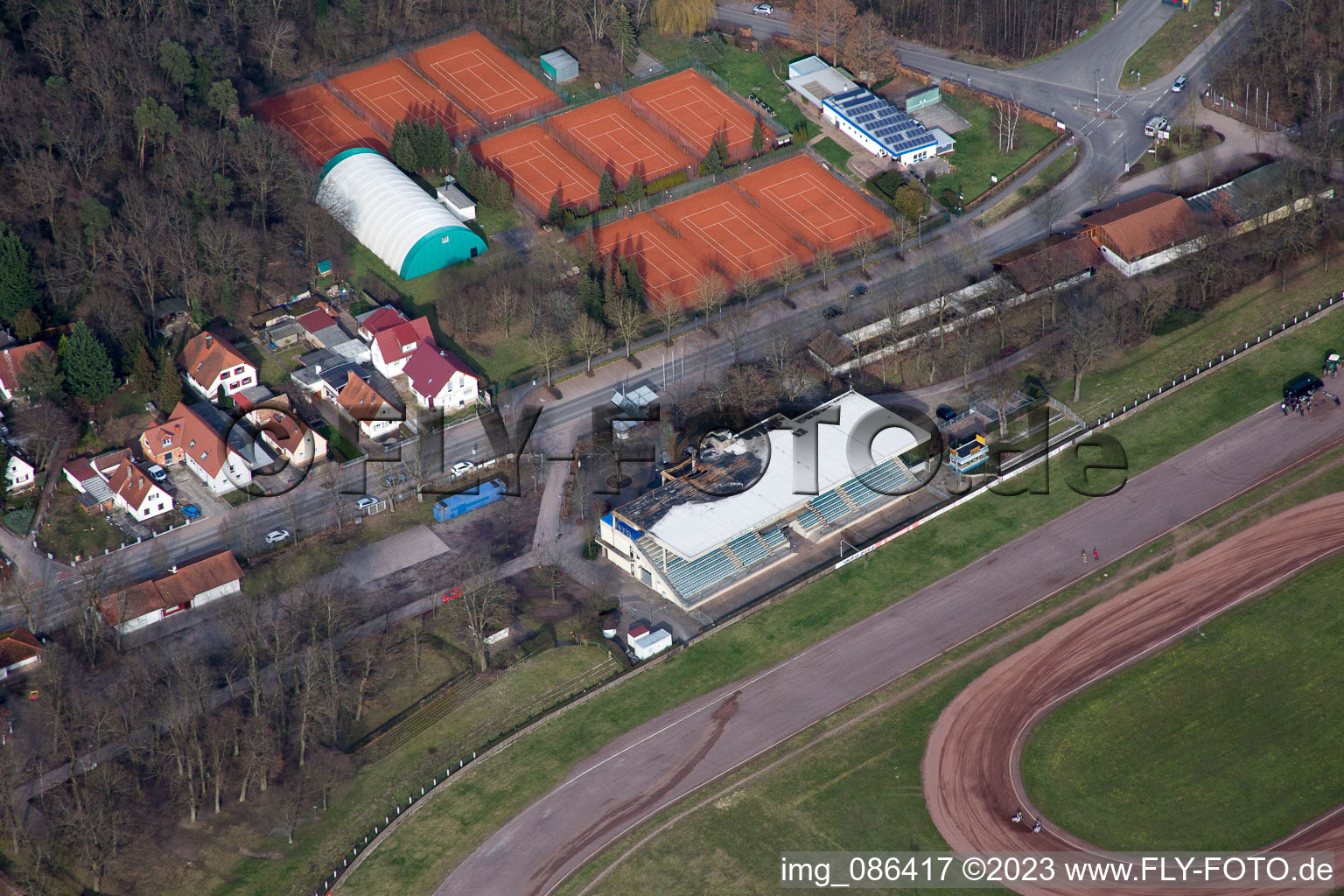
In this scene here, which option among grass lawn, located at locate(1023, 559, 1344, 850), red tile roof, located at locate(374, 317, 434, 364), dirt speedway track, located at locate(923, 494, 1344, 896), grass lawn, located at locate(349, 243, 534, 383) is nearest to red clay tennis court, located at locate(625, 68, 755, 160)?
grass lawn, located at locate(349, 243, 534, 383)

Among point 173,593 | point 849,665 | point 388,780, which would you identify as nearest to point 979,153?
point 849,665

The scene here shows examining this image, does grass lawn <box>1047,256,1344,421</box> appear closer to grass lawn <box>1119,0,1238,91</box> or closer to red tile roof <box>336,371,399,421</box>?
grass lawn <box>1119,0,1238,91</box>

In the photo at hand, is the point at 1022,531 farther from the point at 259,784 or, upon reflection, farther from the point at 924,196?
the point at 259,784

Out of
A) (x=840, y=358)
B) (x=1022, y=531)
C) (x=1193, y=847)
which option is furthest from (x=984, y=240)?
(x=1193, y=847)

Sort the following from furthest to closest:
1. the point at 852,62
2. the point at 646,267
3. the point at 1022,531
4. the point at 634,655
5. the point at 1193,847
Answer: the point at 852,62, the point at 646,267, the point at 1022,531, the point at 634,655, the point at 1193,847

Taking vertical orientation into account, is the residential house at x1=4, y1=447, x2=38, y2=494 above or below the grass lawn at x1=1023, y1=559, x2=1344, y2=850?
below

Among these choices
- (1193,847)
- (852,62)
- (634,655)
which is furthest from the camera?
(852,62)
